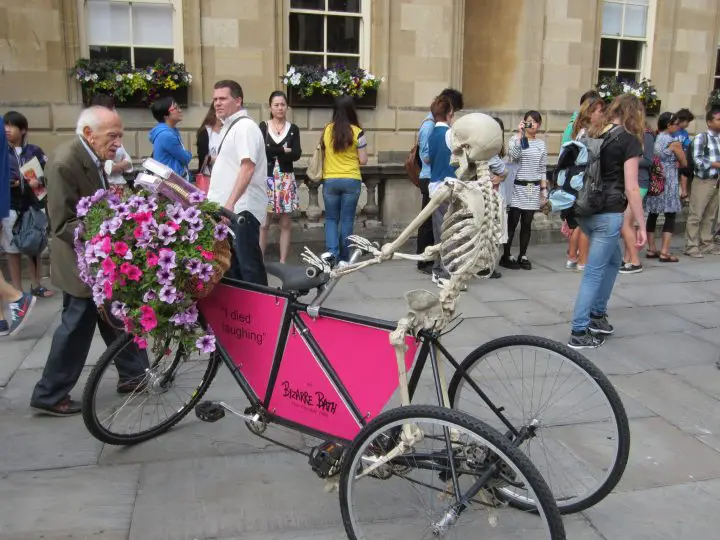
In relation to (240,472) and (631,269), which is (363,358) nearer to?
(240,472)

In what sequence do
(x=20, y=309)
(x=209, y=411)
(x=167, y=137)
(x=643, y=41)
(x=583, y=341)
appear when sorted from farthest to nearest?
(x=643, y=41) → (x=167, y=137) → (x=583, y=341) → (x=20, y=309) → (x=209, y=411)

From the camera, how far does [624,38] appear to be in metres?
11.8

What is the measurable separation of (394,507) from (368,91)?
8.07 m

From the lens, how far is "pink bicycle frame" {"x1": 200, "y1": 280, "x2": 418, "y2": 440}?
293 centimetres

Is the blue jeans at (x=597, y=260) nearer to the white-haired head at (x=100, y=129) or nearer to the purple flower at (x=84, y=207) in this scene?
the white-haired head at (x=100, y=129)

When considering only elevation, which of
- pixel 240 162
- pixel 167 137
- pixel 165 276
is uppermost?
pixel 167 137

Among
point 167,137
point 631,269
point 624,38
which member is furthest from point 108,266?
point 624,38

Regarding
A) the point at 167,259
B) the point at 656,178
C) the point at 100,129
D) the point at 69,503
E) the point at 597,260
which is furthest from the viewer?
the point at 656,178

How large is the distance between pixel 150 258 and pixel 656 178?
7151 millimetres

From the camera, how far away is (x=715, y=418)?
4.20m

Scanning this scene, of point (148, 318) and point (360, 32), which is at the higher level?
point (360, 32)

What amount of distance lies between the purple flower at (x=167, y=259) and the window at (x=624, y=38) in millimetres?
10493

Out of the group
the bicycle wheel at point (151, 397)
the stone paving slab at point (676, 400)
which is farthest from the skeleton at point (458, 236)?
the stone paving slab at point (676, 400)

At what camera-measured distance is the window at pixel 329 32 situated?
1020cm
